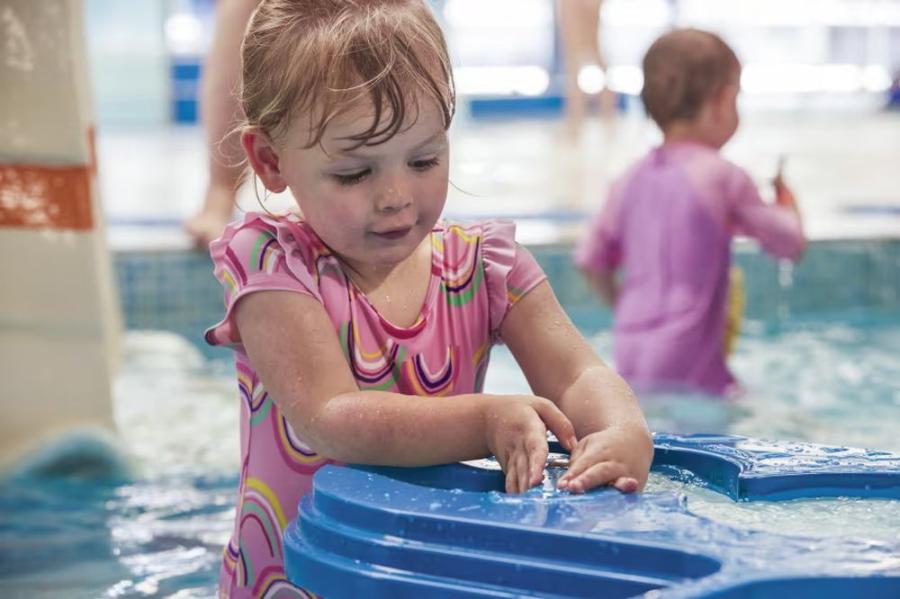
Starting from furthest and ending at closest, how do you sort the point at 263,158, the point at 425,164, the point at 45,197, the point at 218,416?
1. the point at 218,416
2. the point at 45,197
3. the point at 263,158
4. the point at 425,164

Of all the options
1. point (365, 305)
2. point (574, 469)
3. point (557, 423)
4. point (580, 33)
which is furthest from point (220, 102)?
point (580, 33)

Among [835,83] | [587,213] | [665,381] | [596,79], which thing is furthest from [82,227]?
[835,83]

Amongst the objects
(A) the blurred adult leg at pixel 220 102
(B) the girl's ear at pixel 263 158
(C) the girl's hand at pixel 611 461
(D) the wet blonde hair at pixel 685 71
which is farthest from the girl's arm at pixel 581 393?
(A) the blurred adult leg at pixel 220 102

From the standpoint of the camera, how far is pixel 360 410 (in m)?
1.58

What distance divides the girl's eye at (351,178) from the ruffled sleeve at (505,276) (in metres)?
0.27

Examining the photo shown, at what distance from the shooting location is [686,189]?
352 cm

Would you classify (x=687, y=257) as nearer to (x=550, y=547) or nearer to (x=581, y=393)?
(x=581, y=393)

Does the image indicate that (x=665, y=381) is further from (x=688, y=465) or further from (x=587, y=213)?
(x=587, y=213)

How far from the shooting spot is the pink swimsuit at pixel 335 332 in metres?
1.72

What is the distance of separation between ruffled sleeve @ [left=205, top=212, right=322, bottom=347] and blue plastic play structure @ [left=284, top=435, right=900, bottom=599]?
0.96ft

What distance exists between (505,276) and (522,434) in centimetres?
36

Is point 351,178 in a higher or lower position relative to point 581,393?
higher

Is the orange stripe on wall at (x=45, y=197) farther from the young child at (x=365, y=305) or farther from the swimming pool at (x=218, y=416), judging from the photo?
the young child at (x=365, y=305)

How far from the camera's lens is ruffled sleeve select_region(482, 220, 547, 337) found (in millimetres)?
1832
